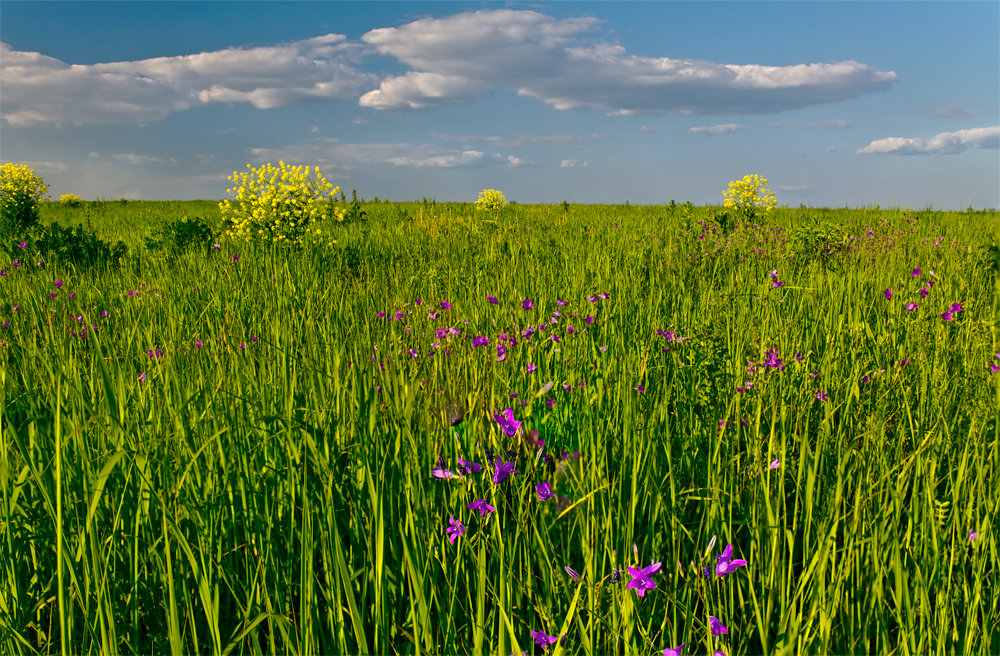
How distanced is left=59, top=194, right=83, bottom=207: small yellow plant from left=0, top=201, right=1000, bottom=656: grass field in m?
18.9

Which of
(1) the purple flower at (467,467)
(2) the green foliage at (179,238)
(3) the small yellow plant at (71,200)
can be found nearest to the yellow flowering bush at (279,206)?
(2) the green foliage at (179,238)

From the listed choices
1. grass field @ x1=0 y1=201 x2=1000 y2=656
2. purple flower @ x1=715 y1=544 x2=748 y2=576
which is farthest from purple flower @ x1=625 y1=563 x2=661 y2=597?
purple flower @ x1=715 y1=544 x2=748 y2=576

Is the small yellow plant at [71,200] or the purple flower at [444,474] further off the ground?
the small yellow plant at [71,200]

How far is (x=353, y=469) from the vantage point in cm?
177

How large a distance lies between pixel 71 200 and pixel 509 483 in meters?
23.2

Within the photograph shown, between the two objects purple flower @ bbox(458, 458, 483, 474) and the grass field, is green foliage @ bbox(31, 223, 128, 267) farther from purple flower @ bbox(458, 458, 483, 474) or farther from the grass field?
purple flower @ bbox(458, 458, 483, 474)

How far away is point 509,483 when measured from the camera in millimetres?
1935

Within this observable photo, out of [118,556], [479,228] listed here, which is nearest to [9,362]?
[118,556]

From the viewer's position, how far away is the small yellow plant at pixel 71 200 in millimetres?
19170

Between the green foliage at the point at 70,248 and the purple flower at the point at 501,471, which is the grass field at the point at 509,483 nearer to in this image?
the purple flower at the point at 501,471

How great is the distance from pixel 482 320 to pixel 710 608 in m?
2.41

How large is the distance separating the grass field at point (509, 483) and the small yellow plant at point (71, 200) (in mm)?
18921

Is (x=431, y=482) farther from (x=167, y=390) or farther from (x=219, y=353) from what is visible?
(x=219, y=353)

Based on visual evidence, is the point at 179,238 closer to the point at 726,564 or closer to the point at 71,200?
the point at 726,564
